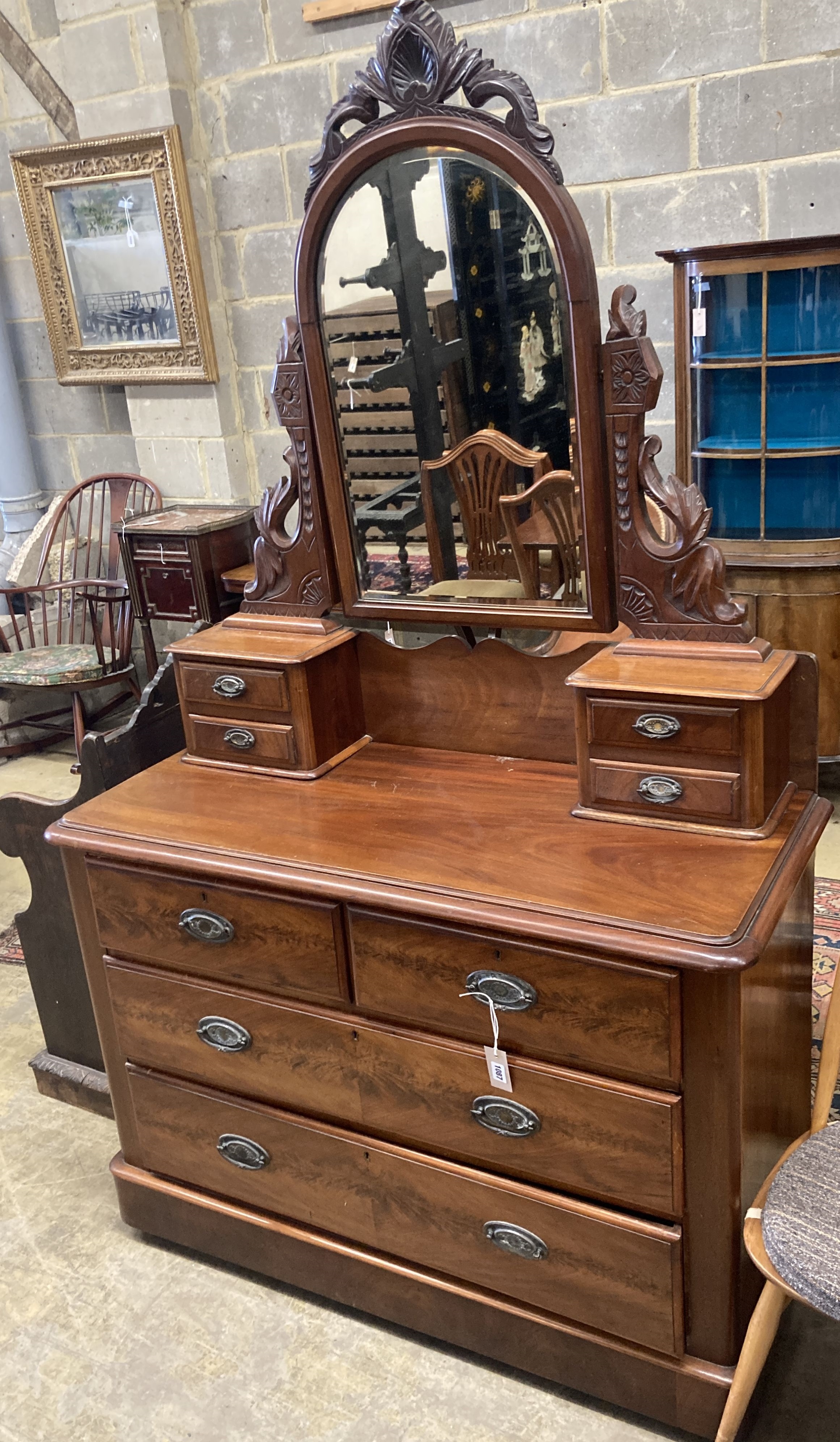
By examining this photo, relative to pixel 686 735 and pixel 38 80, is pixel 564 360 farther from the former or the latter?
pixel 38 80

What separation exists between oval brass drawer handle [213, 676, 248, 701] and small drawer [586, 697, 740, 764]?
64 centimetres

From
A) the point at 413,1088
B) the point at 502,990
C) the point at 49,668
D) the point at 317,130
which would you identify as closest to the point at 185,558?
the point at 49,668

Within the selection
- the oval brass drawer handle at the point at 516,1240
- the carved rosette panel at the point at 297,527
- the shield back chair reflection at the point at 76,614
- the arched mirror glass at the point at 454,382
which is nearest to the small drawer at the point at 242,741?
the carved rosette panel at the point at 297,527

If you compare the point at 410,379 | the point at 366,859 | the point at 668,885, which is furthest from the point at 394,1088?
the point at 410,379

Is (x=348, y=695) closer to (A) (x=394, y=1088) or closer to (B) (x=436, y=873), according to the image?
(B) (x=436, y=873)

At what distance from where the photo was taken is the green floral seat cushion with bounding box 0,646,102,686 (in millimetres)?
4379

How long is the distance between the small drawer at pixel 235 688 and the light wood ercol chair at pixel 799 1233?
999 mm

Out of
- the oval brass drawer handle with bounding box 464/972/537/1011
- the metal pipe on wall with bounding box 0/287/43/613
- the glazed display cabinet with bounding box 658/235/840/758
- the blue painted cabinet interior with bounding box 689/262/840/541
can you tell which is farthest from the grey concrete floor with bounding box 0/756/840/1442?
the metal pipe on wall with bounding box 0/287/43/613

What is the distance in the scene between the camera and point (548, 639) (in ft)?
6.18

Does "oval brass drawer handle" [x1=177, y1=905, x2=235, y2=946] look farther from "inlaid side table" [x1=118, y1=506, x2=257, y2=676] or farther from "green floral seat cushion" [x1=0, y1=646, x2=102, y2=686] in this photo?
"green floral seat cushion" [x1=0, y1=646, x2=102, y2=686]

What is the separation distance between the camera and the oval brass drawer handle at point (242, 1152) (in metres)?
1.97

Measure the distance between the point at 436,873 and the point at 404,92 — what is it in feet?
3.74

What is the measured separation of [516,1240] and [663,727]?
0.79m

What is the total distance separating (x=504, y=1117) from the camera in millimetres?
1663
